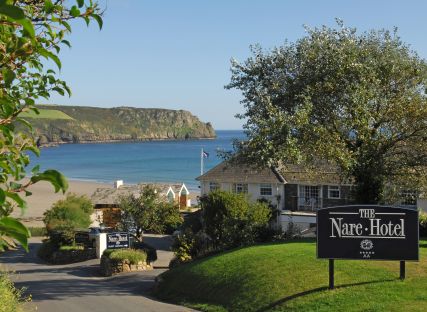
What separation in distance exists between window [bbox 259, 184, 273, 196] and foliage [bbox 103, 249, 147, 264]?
59.6 ft

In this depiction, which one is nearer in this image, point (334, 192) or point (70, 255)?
point (70, 255)

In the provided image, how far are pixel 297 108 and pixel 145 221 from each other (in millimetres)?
21896

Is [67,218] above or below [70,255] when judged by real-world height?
above

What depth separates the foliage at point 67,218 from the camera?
42.2m

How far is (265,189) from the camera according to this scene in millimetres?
48375

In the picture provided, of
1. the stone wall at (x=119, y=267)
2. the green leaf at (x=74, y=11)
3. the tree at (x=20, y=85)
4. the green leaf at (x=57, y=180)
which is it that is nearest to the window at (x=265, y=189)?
the stone wall at (x=119, y=267)

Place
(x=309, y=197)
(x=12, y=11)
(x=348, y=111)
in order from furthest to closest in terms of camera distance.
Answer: (x=309, y=197) → (x=348, y=111) → (x=12, y=11)

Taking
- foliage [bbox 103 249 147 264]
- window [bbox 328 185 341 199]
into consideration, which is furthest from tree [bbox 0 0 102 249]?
window [bbox 328 185 341 199]

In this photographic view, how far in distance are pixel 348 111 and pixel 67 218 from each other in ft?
100

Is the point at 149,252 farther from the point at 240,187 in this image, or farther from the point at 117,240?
the point at 240,187

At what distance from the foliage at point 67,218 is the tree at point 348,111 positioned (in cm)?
2404

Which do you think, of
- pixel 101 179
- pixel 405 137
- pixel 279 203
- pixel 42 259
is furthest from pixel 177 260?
pixel 101 179

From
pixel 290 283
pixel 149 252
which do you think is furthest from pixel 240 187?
pixel 290 283

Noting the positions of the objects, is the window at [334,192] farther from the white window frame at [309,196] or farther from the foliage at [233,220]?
the foliage at [233,220]
